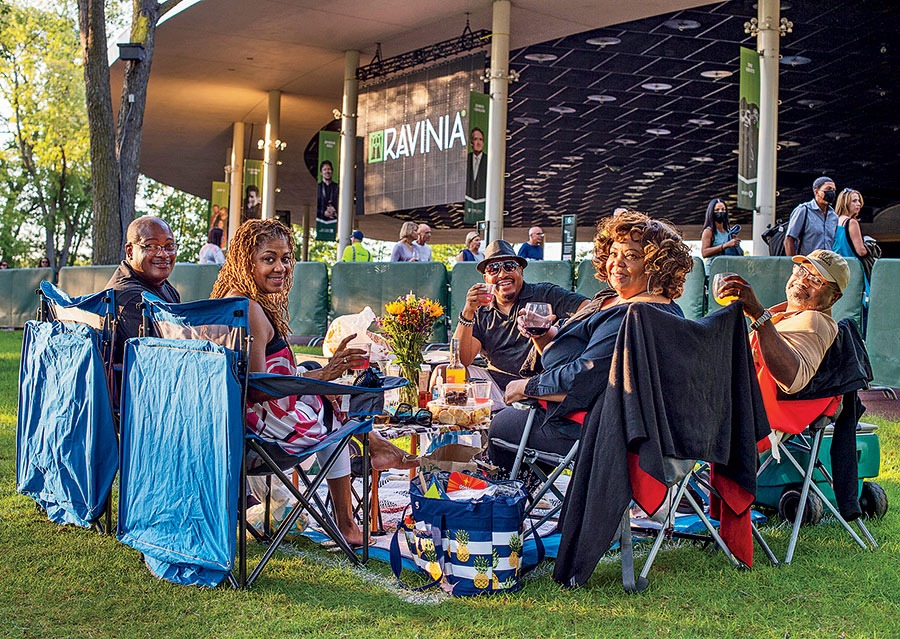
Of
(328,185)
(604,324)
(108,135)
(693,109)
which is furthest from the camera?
(693,109)

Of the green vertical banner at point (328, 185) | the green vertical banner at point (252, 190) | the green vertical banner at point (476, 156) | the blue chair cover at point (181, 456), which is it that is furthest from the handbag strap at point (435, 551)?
the green vertical banner at point (252, 190)

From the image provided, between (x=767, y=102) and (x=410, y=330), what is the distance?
11799mm

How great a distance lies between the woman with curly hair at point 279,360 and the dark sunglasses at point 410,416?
25cm

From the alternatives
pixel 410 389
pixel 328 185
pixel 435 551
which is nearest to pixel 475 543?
pixel 435 551

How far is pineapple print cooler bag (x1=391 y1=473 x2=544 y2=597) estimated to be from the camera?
11.4 ft

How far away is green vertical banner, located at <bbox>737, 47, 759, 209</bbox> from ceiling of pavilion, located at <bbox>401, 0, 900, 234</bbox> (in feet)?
9.98

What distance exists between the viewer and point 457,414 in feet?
13.4

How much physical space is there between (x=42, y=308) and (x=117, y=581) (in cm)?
167

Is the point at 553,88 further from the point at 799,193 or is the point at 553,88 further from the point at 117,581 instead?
the point at 117,581

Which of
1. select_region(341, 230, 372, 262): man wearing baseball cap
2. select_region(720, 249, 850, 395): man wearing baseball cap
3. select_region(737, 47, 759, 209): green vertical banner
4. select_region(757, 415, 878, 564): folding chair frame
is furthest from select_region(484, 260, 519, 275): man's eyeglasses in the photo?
select_region(737, 47, 759, 209): green vertical banner

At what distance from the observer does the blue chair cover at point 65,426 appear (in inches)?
158

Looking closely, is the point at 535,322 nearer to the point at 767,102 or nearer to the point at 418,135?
the point at 767,102

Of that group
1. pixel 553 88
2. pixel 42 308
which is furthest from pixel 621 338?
pixel 553 88

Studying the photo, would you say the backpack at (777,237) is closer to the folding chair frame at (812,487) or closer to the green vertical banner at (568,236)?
the folding chair frame at (812,487)
